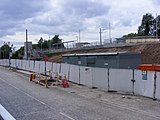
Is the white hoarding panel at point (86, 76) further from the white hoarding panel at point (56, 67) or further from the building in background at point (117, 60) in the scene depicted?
the white hoarding panel at point (56, 67)

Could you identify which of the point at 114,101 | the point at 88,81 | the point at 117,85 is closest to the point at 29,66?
the point at 88,81

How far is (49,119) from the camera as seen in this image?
1267 centimetres

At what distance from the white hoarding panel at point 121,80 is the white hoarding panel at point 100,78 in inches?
32.3

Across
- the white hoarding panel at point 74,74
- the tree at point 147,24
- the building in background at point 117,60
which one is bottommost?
the white hoarding panel at point 74,74

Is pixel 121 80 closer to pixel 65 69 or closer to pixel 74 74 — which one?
pixel 74 74

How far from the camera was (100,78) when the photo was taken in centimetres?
2520

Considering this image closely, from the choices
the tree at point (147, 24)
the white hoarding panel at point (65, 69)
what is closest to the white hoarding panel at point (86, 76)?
the white hoarding panel at point (65, 69)

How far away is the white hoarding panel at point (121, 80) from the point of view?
21234 millimetres

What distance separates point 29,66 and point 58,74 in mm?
21205

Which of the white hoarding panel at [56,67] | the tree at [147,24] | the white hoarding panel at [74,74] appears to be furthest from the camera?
the tree at [147,24]

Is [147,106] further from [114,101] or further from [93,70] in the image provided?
[93,70]

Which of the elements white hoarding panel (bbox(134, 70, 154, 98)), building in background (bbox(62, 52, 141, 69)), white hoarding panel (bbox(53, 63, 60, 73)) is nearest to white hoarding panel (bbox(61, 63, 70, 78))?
white hoarding panel (bbox(53, 63, 60, 73))

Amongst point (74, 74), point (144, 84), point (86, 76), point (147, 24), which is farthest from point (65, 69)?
point (147, 24)

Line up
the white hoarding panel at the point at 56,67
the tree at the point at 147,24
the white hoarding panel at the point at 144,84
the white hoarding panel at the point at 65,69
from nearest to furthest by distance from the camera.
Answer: the white hoarding panel at the point at 144,84
the white hoarding panel at the point at 65,69
the white hoarding panel at the point at 56,67
the tree at the point at 147,24
